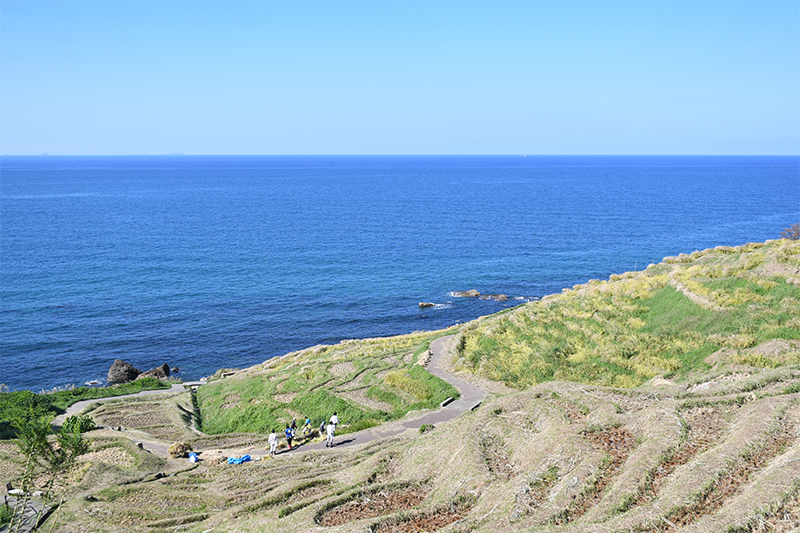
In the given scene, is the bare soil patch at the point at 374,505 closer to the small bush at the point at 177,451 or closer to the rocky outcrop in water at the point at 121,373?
the small bush at the point at 177,451

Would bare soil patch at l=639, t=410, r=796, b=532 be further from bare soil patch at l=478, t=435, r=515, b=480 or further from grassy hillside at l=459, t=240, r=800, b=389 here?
grassy hillside at l=459, t=240, r=800, b=389

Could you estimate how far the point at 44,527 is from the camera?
2642 centimetres

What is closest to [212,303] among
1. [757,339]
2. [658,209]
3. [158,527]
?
[158,527]

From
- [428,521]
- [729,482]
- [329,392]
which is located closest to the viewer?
[729,482]

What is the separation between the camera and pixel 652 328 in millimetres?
44844

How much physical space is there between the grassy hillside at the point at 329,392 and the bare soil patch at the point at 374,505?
1559 centimetres

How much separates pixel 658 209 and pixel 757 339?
162495mm

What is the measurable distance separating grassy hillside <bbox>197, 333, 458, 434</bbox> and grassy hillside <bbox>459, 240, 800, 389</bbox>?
17.1 feet

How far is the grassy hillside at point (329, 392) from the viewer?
43359 millimetres

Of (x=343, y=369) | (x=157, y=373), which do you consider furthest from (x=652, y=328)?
(x=157, y=373)

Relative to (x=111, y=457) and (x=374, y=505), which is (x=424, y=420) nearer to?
(x=374, y=505)

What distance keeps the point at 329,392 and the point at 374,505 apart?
23.3 meters

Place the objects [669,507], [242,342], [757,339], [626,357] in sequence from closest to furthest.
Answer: [669,507] < [757,339] < [626,357] < [242,342]

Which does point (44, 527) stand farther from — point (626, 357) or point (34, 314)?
point (34, 314)
